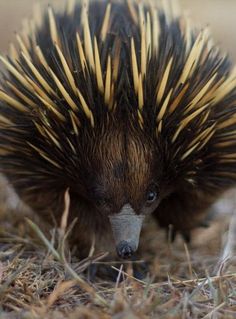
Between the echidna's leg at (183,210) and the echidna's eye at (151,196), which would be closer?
the echidna's eye at (151,196)

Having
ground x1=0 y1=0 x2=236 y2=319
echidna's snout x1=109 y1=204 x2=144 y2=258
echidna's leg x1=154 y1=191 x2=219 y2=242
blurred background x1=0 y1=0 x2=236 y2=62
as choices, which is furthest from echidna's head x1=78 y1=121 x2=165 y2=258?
blurred background x1=0 y1=0 x2=236 y2=62

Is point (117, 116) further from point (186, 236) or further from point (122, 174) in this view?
point (186, 236)

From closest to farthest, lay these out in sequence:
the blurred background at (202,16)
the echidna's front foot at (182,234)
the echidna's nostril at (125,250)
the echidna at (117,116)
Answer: the echidna's nostril at (125,250), the echidna at (117,116), the echidna's front foot at (182,234), the blurred background at (202,16)

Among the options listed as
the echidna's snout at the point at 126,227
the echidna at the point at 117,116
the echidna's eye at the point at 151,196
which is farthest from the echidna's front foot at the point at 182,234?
the echidna's snout at the point at 126,227

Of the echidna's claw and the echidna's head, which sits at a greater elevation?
the echidna's head

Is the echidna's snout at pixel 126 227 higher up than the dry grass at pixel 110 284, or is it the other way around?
the echidna's snout at pixel 126 227

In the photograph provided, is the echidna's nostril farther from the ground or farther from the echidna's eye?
the echidna's eye

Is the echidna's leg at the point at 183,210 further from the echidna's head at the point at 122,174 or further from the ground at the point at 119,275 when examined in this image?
the echidna's head at the point at 122,174

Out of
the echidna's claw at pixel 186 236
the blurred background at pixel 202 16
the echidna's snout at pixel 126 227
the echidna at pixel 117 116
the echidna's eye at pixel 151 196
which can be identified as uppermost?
the blurred background at pixel 202 16

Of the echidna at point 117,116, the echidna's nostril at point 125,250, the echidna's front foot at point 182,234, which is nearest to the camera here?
the echidna's nostril at point 125,250
